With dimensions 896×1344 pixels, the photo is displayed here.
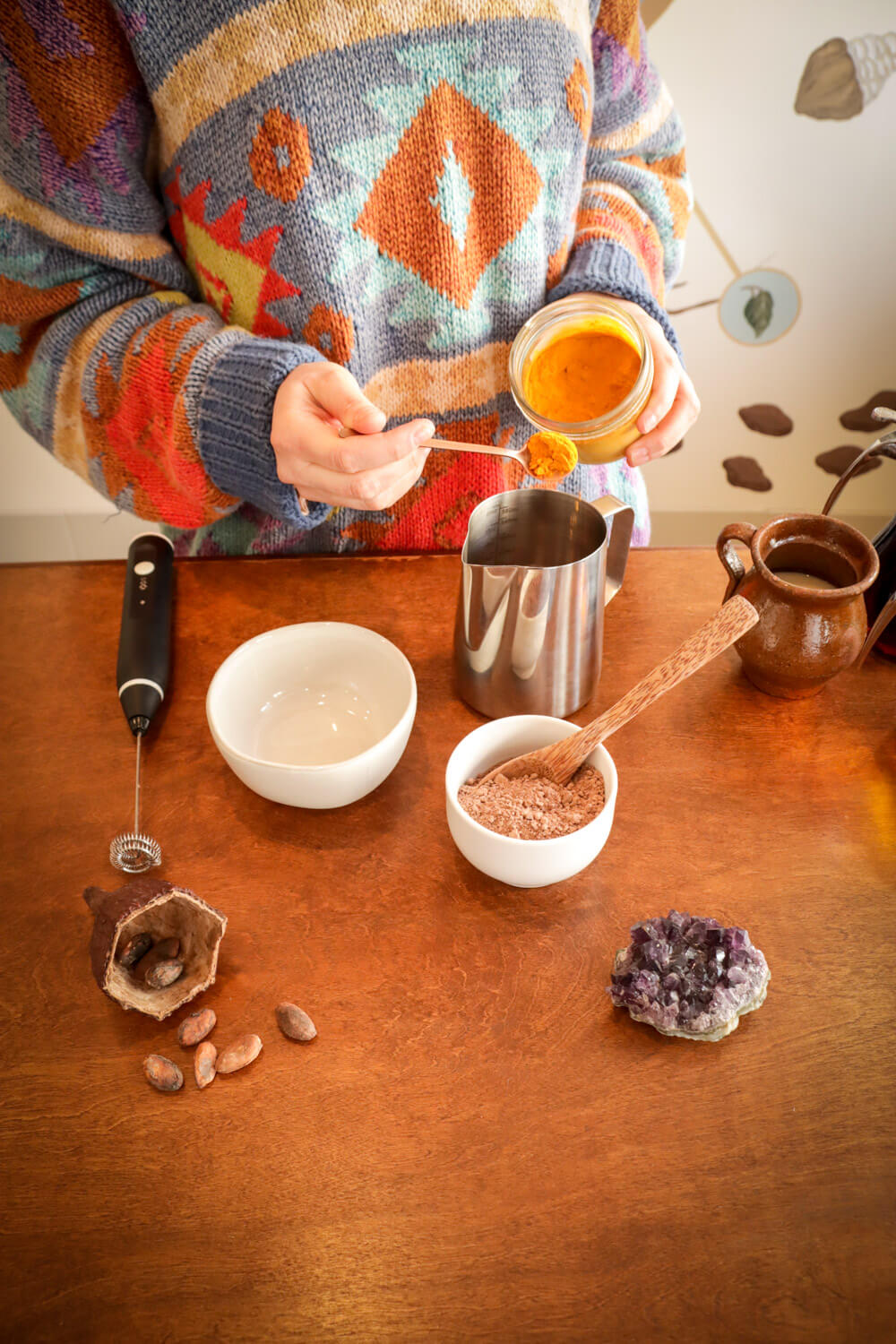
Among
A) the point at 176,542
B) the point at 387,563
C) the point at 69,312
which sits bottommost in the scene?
the point at 176,542

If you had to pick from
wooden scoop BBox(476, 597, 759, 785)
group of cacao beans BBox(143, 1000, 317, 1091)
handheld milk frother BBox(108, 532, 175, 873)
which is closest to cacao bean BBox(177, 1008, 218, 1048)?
group of cacao beans BBox(143, 1000, 317, 1091)

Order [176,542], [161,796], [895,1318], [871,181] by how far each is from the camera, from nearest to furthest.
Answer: [895,1318] → [161,796] → [176,542] → [871,181]

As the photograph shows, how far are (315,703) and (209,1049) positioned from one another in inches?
13.5

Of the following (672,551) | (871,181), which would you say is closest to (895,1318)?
(672,551)

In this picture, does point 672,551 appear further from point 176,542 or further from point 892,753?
point 176,542

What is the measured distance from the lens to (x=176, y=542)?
1260 mm

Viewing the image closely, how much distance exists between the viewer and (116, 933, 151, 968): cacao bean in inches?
24.6

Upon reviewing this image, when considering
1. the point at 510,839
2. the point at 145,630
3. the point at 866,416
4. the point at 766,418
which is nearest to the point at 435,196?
the point at 145,630

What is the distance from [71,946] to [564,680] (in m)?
0.47

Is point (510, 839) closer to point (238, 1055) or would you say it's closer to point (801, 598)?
point (238, 1055)

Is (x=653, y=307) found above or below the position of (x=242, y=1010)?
above

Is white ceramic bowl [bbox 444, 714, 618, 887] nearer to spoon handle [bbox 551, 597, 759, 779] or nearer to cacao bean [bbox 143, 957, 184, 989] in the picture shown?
spoon handle [bbox 551, 597, 759, 779]

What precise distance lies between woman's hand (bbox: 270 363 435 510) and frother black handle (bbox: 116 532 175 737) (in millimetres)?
Answer: 190

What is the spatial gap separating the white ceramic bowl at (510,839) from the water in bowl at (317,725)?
0.11 meters
